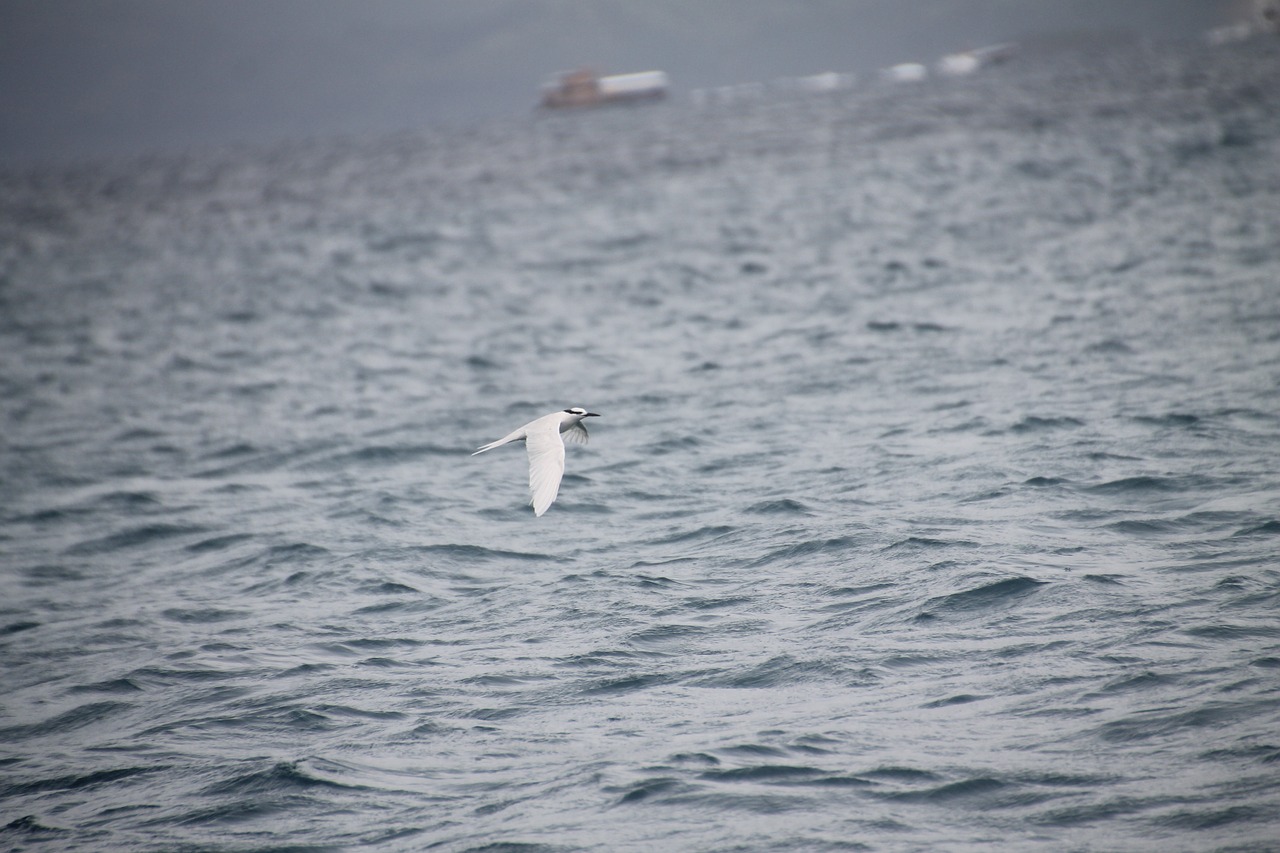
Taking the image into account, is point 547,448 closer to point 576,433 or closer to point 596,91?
point 576,433

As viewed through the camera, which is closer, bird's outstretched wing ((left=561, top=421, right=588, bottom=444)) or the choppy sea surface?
the choppy sea surface

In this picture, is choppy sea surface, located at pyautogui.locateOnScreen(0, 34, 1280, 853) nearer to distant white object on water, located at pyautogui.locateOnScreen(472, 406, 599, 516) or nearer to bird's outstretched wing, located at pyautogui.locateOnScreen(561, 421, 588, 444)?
bird's outstretched wing, located at pyautogui.locateOnScreen(561, 421, 588, 444)

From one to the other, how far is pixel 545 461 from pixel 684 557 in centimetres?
233

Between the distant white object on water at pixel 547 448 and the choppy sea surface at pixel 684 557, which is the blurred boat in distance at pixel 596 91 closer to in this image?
the choppy sea surface at pixel 684 557

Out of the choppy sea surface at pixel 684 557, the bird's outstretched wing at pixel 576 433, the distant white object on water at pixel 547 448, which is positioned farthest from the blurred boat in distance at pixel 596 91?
the distant white object on water at pixel 547 448

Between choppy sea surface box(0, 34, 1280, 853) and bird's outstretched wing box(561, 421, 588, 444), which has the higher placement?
bird's outstretched wing box(561, 421, 588, 444)

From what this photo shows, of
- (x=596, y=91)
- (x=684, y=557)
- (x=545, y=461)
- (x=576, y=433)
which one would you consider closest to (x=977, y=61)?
(x=596, y=91)

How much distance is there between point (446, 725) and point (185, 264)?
38562 millimetres

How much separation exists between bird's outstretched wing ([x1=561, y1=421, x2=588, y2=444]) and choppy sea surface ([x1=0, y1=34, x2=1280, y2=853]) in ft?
4.32

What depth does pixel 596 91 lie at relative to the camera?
147125 mm

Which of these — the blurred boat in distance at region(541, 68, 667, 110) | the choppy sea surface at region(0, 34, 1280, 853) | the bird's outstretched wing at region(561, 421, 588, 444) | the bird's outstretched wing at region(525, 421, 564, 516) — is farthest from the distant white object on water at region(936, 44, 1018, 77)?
the bird's outstretched wing at region(525, 421, 564, 516)

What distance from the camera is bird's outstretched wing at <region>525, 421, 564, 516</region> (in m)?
10.9

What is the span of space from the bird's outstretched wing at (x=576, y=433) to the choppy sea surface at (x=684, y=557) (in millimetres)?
1316

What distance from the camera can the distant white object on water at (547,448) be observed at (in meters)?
11.0
